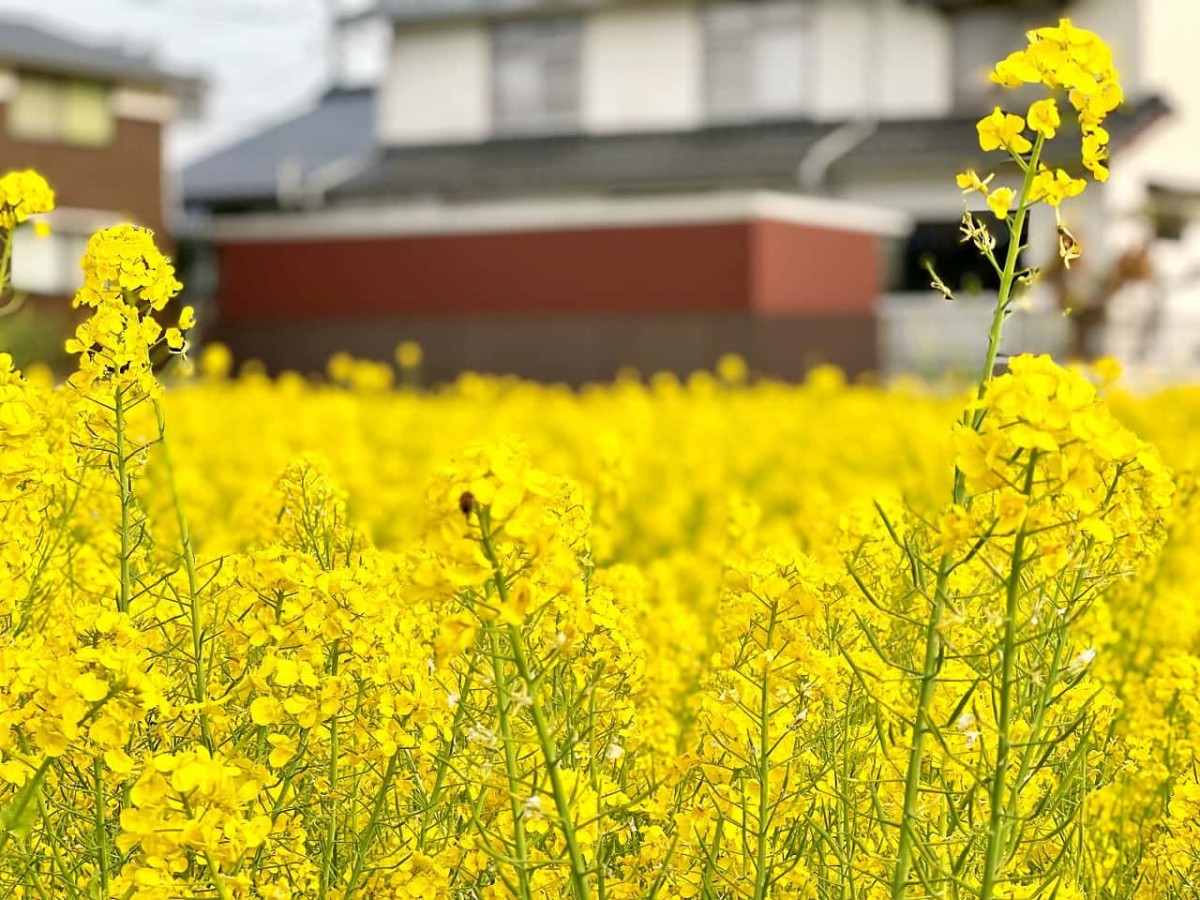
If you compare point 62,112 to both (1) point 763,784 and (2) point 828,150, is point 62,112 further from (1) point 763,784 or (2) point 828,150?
(1) point 763,784

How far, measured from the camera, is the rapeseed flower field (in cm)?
164

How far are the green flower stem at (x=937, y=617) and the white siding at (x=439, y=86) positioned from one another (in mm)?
25375

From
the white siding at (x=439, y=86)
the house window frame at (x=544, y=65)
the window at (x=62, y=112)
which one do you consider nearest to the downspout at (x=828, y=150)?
the house window frame at (x=544, y=65)

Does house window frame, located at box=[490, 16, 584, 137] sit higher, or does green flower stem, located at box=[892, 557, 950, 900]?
house window frame, located at box=[490, 16, 584, 137]

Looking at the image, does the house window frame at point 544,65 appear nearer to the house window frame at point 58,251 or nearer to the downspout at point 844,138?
the downspout at point 844,138

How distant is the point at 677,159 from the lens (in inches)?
933

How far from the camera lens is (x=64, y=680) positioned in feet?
5.65

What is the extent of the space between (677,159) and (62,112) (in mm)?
9290

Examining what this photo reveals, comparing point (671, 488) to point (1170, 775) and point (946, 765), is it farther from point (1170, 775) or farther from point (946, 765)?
point (946, 765)

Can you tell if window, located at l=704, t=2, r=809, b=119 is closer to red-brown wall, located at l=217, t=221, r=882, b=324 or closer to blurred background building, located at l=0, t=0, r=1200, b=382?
blurred background building, located at l=0, t=0, r=1200, b=382

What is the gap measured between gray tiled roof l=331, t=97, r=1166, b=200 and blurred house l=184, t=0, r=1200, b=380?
52 millimetres

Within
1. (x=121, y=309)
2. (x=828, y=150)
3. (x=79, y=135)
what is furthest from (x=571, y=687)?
(x=79, y=135)

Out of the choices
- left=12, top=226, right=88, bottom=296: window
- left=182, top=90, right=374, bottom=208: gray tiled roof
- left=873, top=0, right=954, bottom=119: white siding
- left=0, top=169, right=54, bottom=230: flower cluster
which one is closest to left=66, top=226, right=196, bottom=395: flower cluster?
left=0, top=169, right=54, bottom=230: flower cluster

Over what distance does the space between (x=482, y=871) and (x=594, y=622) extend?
41 centimetres
